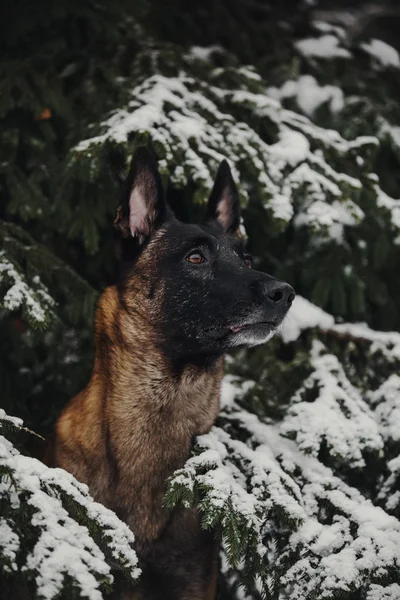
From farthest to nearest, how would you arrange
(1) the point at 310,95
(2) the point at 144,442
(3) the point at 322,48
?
(3) the point at 322,48
(1) the point at 310,95
(2) the point at 144,442

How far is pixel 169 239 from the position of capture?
355 cm

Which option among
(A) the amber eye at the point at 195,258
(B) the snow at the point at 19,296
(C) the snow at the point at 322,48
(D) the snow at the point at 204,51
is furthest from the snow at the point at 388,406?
(C) the snow at the point at 322,48

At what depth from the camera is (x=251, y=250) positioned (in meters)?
5.16

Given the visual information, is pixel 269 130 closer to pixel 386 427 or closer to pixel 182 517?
pixel 386 427

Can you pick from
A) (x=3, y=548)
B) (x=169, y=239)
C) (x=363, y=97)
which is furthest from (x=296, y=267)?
(x=3, y=548)

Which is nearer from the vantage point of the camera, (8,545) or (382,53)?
(8,545)

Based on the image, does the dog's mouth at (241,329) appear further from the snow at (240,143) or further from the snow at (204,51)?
the snow at (204,51)

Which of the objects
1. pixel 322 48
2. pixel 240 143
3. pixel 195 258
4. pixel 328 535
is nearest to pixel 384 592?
pixel 328 535

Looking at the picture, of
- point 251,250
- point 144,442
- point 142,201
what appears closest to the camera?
point 144,442

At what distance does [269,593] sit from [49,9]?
3628 mm

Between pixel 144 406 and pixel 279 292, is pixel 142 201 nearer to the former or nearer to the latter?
pixel 279 292

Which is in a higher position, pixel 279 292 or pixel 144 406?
pixel 279 292

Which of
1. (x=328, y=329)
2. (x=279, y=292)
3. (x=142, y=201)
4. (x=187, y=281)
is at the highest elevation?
(x=279, y=292)

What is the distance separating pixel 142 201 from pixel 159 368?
80cm
